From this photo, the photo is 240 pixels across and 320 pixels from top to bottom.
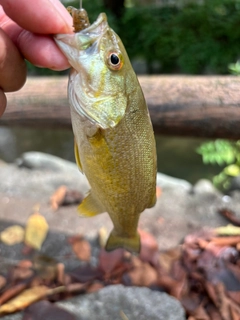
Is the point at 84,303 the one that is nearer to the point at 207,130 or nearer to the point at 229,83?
the point at 207,130

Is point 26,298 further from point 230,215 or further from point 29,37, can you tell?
point 230,215

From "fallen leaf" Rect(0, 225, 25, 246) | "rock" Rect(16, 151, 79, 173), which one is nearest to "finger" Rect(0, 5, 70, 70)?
"fallen leaf" Rect(0, 225, 25, 246)

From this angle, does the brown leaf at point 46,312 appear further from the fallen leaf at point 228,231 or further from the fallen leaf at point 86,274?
the fallen leaf at point 228,231

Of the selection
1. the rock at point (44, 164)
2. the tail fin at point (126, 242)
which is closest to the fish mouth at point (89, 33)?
the tail fin at point (126, 242)

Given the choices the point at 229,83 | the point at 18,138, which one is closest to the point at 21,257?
the point at 229,83

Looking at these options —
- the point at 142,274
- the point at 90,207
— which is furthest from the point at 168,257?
the point at 90,207

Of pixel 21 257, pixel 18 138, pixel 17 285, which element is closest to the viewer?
pixel 17 285
